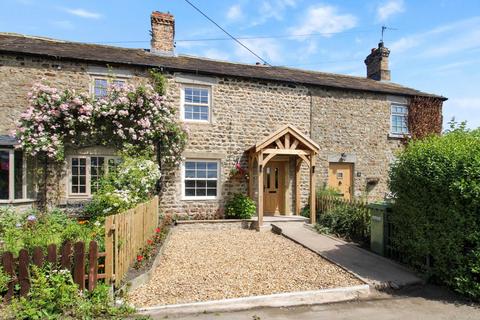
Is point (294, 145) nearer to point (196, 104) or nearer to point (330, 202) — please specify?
point (330, 202)

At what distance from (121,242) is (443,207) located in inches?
229

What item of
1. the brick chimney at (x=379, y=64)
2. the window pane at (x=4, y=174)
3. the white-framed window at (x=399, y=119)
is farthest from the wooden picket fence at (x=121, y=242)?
the brick chimney at (x=379, y=64)

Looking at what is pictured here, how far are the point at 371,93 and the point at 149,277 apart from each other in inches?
502

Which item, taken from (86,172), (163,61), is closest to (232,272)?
(86,172)

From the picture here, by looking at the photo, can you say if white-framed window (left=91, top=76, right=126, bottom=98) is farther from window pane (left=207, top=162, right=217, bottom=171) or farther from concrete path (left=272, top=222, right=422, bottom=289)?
concrete path (left=272, top=222, right=422, bottom=289)

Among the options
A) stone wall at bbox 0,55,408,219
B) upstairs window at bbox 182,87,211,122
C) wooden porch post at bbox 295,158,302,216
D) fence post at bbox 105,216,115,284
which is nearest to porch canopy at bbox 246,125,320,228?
wooden porch post at bbox 295,158,302,216

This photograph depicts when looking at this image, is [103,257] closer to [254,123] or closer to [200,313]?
[200,313]

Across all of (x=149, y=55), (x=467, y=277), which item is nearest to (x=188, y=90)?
(x=149, y=55)

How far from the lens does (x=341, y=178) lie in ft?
44.6

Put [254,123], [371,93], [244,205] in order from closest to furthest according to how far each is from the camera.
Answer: [244,205] < [254,123] < [371,93]

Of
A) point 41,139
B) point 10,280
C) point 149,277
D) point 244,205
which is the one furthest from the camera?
point 244,205

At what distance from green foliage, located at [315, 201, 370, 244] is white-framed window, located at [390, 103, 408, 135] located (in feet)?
20.9

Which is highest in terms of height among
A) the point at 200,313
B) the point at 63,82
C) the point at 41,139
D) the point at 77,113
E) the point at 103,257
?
the point at 63,82

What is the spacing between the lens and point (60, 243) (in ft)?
16.9
